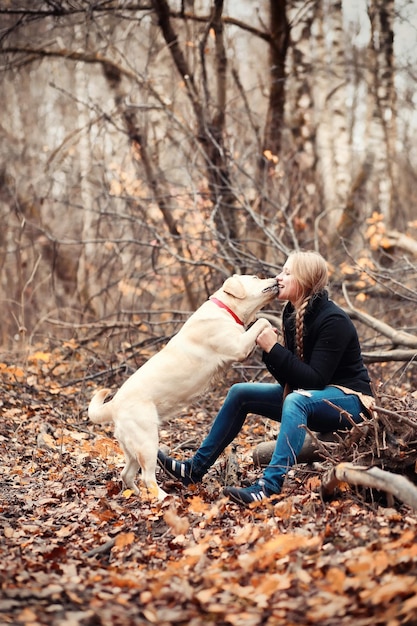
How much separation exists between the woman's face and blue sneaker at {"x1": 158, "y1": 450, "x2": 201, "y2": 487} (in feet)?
4.23

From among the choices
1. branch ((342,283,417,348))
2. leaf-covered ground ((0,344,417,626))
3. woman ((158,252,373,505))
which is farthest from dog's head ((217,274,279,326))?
branch ((342,283,417,348))

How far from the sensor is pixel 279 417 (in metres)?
4.61

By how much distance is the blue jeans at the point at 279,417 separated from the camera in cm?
396

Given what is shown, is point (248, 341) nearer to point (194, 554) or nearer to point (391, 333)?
point (194, 554)

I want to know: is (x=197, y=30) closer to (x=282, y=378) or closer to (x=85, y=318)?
(x=85, y=318)

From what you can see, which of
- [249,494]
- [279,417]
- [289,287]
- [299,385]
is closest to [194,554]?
[249,494]

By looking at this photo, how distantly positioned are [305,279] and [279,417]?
3.22 ft

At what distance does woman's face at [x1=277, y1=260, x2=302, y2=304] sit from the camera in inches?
172

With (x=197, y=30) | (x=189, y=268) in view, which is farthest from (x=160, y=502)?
(x=197, y=30)

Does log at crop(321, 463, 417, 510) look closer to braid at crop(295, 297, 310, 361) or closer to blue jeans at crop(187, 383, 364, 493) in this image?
blue jeans at crop(187, 383, 364, 493)

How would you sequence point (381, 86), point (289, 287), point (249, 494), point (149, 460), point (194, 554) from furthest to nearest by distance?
point (381, 86) < point (289, 287) < point (149, 460) < point (249, 494) < point (194, 554)

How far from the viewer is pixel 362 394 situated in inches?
166

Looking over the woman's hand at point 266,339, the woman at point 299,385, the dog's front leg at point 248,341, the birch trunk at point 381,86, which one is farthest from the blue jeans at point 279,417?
the birch trunk at point 381,86

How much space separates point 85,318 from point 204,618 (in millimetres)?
7830
